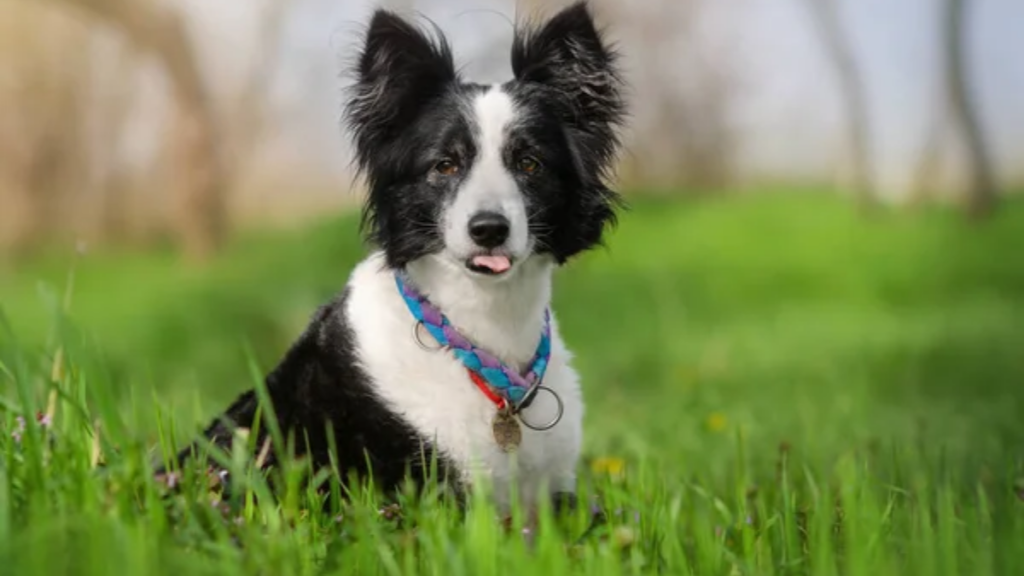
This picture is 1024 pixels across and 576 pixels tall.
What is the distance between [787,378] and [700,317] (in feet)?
4.95

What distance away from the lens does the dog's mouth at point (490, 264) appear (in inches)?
131

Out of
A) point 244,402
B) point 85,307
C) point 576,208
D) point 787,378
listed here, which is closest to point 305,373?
point 244,402

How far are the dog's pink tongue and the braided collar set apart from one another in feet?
0.72

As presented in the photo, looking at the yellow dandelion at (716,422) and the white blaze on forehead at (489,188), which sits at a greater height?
the white blaze on forehead at (489,188)

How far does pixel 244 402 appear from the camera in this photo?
11.5ft

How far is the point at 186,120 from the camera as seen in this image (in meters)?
10.3

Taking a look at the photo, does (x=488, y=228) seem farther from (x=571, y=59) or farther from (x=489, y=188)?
(x=571, y=59)

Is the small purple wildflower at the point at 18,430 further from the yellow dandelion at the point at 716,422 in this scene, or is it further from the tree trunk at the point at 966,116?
the tree trunk at the point at 966,116

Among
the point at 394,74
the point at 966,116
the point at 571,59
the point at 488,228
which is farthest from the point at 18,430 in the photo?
the point at 966,116

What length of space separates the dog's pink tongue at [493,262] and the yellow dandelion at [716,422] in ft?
9.07

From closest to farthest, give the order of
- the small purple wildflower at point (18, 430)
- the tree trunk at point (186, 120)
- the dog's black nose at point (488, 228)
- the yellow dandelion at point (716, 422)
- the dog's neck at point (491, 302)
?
1. the small purple wildflower at point (18, 430)
2. the dog's black nose at point (488, 228)
3. the dog's neck at point (491, 302)
4. the yellow dandelion at point (716, 422)
5. the tree trunk at point (186, 120)

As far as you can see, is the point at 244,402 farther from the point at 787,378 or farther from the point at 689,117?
the point at 689,117

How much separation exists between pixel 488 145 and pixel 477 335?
0.56 metres

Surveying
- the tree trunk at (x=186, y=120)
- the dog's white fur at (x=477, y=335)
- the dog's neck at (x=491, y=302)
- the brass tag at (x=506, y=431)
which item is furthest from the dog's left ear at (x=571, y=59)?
the tree trunk at (x=186, y=120)
